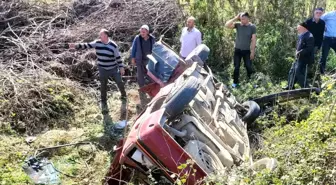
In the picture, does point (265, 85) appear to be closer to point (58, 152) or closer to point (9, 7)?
point (58, 152)

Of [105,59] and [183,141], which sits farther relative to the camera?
[105,59]

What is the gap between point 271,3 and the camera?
9.75 metres

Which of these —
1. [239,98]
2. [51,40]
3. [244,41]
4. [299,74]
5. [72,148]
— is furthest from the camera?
[51,40]

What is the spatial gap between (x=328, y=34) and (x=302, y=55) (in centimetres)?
139

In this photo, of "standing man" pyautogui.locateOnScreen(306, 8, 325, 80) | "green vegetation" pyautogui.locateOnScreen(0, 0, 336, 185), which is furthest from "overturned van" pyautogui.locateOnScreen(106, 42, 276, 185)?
"standing man" pyautogui.locateOnScreen(306, 8, 325, 80)

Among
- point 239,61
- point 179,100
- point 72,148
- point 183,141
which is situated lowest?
point 72,148

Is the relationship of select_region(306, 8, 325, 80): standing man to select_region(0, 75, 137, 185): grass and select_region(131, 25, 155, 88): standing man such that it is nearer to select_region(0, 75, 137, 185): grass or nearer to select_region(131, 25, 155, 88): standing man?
select_region(131, 25, 155, 88): standing man

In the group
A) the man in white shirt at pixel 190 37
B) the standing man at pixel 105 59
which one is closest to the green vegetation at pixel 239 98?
the standing man at pixel 105 59

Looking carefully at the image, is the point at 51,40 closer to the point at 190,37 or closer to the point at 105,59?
the point at 105,59

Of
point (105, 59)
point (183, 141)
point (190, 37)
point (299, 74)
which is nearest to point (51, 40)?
point (105, 59)

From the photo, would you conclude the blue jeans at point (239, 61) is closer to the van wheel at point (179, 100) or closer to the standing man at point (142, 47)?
the standing man at point (142, 47)

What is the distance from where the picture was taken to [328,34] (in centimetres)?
834

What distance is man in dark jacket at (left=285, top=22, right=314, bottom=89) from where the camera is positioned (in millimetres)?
7242

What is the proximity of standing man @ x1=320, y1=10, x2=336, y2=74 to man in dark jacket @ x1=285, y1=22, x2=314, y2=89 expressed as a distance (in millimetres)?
1009
